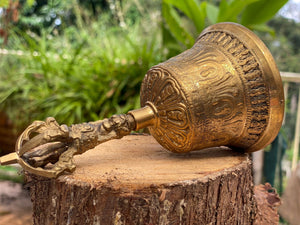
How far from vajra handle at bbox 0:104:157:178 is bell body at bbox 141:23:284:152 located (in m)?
0.09

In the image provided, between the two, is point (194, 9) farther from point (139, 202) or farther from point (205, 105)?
point (139, 202)

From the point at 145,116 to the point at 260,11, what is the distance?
1777 mm

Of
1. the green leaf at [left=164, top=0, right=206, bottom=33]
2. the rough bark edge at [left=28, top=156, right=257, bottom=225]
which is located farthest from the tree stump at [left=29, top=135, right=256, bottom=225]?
the green leaf at [left=164, top=0, right=206, bottom=33]

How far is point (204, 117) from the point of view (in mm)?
1100

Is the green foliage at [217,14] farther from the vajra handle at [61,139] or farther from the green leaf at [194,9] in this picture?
the vajra handle at [61,139]

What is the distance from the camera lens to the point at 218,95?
1.12 m

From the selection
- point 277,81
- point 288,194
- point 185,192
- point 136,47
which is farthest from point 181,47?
point 185,192

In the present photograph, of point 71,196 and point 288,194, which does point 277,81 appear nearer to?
point 71,196

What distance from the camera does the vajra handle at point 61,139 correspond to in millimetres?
987

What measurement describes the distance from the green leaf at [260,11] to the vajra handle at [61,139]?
172cm

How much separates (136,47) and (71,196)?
218 cm

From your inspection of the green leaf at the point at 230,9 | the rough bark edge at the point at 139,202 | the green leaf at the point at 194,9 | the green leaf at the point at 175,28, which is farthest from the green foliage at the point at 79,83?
the rough bark edge at the point at 139,202

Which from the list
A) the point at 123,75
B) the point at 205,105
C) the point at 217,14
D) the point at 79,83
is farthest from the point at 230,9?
the point at 205,105

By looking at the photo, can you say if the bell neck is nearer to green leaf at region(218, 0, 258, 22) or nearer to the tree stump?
the tree stump
